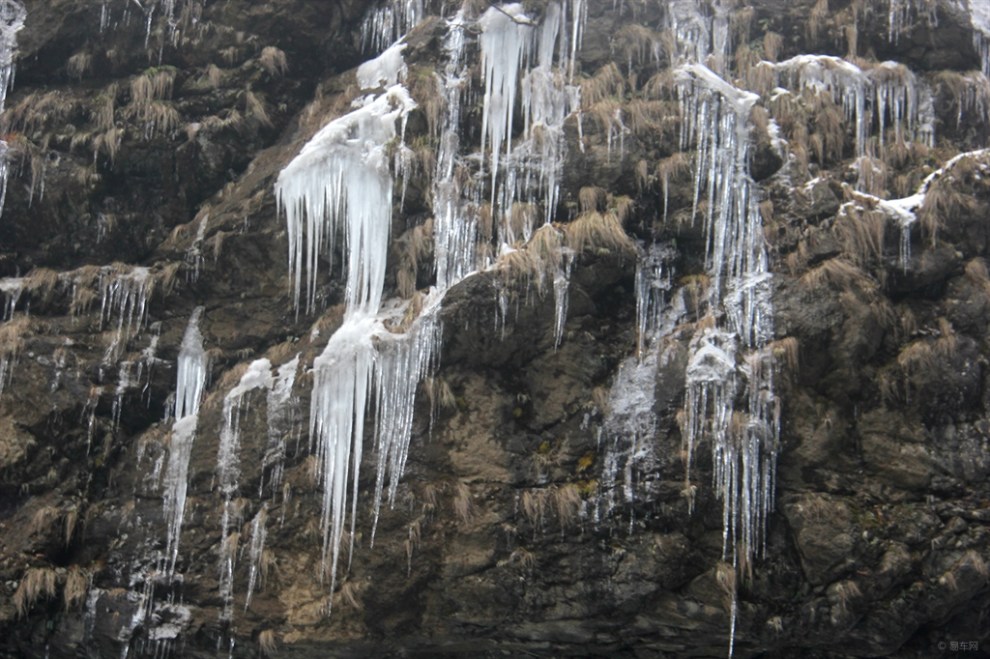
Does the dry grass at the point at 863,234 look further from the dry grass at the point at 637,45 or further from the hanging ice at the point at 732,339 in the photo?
the dry grass at the point at 637,45

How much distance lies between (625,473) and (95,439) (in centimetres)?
547

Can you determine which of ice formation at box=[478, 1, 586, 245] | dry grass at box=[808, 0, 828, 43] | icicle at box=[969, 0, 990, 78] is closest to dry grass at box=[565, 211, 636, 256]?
ice formation at box=[478, 1, 586, 245]

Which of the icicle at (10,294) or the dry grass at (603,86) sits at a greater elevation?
the dry grass at (603,86)

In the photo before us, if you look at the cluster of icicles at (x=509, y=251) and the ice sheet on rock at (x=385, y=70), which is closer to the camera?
the cluster of icicles at (x=509, y=251)

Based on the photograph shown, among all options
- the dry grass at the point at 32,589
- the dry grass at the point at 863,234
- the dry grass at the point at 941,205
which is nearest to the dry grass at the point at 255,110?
the dry grass at the point at 32,589

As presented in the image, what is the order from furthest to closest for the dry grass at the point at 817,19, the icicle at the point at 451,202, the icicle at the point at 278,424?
the dry grass at the point at 817,19, the icicle at the point at 451,202, the icicle at the point at 278,424

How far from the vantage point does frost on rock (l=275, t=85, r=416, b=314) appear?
1026 centimetres

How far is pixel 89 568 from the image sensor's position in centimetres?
975

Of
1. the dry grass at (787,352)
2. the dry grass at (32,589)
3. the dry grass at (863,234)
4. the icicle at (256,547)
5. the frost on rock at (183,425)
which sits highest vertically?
the dry grass at (863,234)

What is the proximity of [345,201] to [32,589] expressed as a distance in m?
4.89

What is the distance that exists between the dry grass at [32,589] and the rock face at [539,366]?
0.03 metres

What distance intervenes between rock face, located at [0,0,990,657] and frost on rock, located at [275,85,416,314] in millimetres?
201

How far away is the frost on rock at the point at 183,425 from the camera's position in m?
9.81

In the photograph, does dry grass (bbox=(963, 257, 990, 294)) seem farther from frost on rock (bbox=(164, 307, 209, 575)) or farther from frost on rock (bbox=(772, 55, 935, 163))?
frost on rock (bbox=(164, 307, 209, 575))
